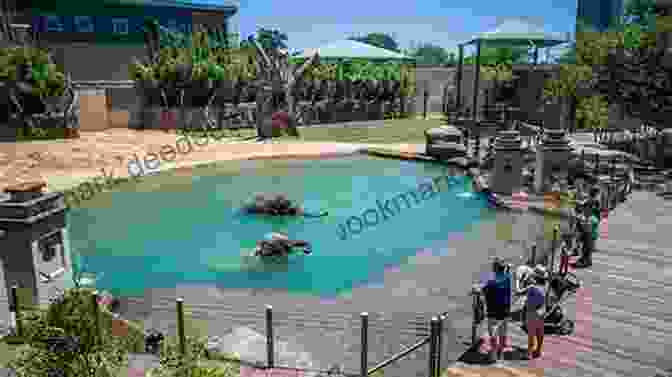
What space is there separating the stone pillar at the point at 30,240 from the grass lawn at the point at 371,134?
2376 centimetres

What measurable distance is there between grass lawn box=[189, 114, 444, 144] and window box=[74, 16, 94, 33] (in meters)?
17.7

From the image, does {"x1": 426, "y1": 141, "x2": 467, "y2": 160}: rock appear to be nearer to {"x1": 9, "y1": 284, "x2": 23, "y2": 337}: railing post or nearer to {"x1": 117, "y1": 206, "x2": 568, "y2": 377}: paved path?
{"x1": 117, "y1": 206, "x2": 568, "y2": 377}: paved path

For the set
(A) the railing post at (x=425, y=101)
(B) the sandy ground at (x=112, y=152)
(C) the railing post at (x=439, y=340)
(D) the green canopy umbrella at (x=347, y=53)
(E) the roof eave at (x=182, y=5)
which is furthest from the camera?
(A) the railing post at (x=425, y=101)

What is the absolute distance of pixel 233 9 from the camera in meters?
49.2

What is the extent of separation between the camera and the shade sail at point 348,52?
4584 centimetres

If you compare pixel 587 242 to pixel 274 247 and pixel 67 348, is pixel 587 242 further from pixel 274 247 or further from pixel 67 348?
pixel 67 348

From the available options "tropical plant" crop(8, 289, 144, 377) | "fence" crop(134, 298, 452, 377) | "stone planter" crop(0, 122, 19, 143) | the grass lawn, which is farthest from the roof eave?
"tropical plant" crop(8, 289, 144, 377)

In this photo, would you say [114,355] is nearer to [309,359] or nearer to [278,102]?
[309,359]

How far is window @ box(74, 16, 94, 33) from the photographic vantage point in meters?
42.6

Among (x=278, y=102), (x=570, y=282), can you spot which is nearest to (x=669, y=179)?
(x=570, y=282)

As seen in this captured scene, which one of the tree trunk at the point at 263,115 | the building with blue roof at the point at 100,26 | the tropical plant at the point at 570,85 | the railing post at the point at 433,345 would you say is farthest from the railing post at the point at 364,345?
the building with blue roof at the point at 100,26

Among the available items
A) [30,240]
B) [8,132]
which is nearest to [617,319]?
[30,240]

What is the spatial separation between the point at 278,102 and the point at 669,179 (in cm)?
2200

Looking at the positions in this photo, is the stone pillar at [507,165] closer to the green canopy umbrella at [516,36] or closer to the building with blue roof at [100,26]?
the green canopy umbrella at [516,36]
